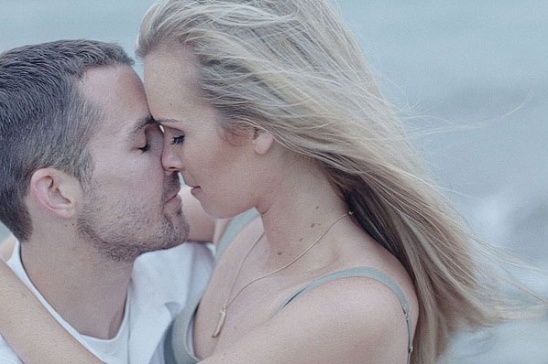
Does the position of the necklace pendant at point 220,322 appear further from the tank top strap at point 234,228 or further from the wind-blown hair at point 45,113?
the wind-blown hair at point 45,113

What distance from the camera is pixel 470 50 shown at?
916 centimetres

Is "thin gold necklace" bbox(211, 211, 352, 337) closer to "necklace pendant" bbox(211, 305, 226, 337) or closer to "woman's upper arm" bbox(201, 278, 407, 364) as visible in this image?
"necklace pendant" bbox(211, 305, 226, 337)

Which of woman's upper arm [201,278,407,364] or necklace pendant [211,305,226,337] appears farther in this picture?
necklace pendant [211,305,226,337]

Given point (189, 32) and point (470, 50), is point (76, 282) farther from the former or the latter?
point (470, 50)

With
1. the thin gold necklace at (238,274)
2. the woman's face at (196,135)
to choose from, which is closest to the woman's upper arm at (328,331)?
the thin gold necklace at (238,274)

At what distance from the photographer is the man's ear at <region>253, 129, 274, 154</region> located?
7.45 ft

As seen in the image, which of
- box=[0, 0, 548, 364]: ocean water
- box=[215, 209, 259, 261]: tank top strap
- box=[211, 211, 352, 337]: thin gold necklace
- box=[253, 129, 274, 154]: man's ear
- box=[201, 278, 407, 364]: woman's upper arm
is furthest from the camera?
box=[0, 0, 548, 364]: ocean water

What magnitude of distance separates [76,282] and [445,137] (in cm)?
509

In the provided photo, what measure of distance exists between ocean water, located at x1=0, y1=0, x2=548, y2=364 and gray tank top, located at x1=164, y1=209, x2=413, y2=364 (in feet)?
9.41

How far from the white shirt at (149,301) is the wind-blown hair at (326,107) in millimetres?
642

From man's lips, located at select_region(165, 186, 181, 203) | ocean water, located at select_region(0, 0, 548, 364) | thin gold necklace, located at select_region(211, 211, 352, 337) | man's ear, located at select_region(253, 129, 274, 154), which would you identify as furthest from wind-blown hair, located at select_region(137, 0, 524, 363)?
ocean water, located at select_region(0, 0, 548, 364)

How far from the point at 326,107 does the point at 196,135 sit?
306 mm

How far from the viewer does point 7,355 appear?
234cm

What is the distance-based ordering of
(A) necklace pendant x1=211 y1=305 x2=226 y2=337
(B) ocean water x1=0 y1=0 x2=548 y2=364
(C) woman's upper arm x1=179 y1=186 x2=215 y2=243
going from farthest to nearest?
(B) ocean water x1=0 y1=0 x2=548 y2=364, (C) woman's upper arm x1=179 y1=186 x2=215 y2=243, (A) necklace pendant x1=211 y1=305 x2=226 y2=337
